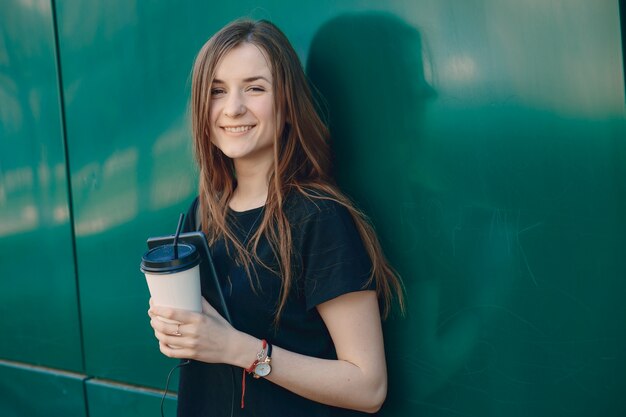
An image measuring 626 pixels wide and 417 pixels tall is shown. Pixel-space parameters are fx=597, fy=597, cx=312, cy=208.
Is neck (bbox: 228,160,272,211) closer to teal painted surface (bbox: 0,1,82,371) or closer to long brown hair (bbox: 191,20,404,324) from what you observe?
long brown hair (bbox: 191,20,404,324)

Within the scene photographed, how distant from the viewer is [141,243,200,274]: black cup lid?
1324 mm

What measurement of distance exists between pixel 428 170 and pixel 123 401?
1.46m

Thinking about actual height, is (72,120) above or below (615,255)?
above

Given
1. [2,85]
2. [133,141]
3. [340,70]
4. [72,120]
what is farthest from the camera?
[2,85]

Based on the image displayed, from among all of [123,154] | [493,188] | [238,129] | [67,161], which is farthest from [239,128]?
[67,161]

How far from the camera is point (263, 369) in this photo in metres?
1.43

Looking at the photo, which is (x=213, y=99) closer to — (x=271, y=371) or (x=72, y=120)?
(x=271, y=371)

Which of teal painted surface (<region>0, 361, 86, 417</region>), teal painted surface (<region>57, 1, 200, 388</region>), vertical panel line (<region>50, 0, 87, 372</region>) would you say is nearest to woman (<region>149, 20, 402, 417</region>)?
teal painted surface (<region>57, 1, 200, 388</region>)

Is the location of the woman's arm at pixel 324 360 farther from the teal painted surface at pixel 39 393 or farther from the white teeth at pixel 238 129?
the teal painted surface at pixel 39 393

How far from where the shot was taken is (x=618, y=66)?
1.36 meters

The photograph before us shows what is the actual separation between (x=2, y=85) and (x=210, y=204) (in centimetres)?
136

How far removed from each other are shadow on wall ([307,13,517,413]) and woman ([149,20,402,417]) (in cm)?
11

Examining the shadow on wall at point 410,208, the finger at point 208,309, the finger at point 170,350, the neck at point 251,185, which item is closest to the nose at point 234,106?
the neck at point 251,185

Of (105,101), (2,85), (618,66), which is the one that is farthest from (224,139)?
(2,85)
